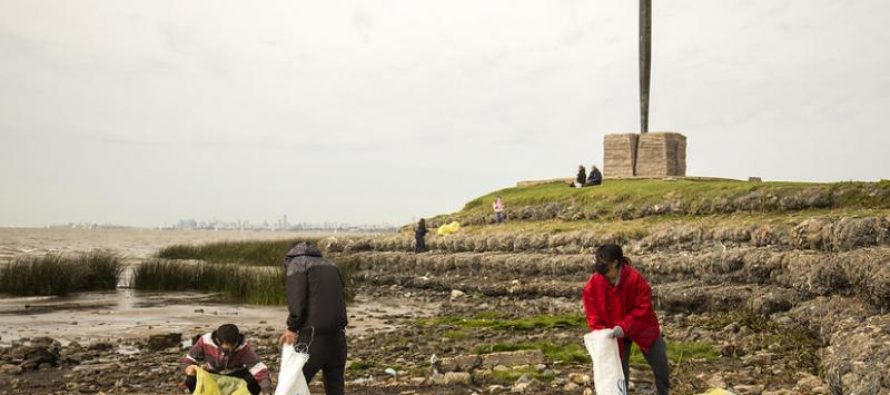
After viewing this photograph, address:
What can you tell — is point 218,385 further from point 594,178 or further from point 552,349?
point 594,178

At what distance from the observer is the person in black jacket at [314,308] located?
6469 millimetres

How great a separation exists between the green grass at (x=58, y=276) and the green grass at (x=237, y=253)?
9.41 meters

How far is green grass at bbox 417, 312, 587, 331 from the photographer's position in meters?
15.6

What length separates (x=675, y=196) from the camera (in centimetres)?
2688

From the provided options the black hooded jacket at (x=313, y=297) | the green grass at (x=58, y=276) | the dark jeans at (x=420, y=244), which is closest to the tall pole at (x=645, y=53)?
the dark jeans at (x=420, y=244)

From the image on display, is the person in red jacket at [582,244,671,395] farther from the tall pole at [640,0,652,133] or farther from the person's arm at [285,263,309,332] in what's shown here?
the tall pole at [640,0,652,133]

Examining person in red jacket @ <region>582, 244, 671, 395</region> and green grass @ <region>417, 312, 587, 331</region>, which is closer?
person in red jacket @ <region>582, 244, 671, 395</region>

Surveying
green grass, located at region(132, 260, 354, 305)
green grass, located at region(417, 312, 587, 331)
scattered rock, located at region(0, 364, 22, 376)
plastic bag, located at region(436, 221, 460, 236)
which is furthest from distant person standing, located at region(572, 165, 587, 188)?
scattered rock, located at region(0, 364, 22, 376)

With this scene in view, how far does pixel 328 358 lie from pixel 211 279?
21.5m

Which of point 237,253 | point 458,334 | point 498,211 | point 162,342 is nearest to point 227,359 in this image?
point 162,342

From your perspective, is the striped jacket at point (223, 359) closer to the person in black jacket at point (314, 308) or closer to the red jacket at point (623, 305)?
the person in black jacket at point (314, 308)

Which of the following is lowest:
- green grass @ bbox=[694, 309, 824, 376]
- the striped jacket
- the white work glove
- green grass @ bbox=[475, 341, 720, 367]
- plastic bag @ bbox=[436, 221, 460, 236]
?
green grass @ bbox=[475, 341, 720, 367]

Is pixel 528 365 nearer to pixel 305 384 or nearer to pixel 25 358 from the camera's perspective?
pixel 305 384

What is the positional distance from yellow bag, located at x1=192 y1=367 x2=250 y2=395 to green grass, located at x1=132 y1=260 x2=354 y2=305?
17.4 metres
